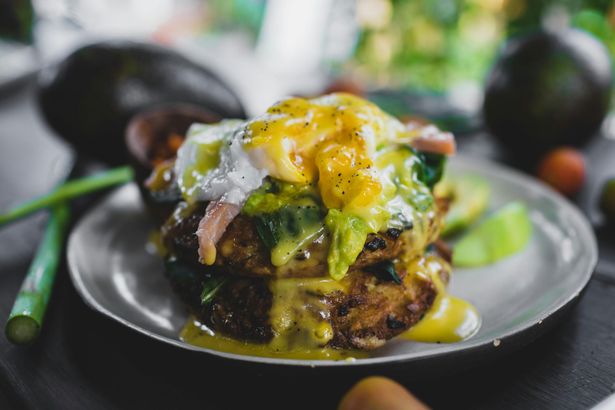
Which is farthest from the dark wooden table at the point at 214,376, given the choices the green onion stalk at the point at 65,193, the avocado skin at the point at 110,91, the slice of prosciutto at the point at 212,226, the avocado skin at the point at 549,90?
the avocado skin at the point at 549,90

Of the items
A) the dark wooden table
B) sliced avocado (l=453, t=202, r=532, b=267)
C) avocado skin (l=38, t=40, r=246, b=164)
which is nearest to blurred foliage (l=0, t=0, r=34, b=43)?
avocado skin (l=38, t=40, r=246, b=164)

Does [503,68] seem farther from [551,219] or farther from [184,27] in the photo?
[184,27]

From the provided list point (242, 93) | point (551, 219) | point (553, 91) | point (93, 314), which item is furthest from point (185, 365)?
point (242, 93)

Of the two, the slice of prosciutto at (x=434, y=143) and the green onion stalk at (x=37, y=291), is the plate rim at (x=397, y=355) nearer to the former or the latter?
the green onion stalk at (x=37, y=291)

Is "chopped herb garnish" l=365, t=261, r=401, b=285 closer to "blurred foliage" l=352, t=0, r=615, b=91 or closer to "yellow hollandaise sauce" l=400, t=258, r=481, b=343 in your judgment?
"yellow hollandaise sauce" l=400, t=258, r=481, b=343

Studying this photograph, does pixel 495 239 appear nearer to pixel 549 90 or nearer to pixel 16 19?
pixel 549 90

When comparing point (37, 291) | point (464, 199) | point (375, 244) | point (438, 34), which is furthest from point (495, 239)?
point (438, 34)
